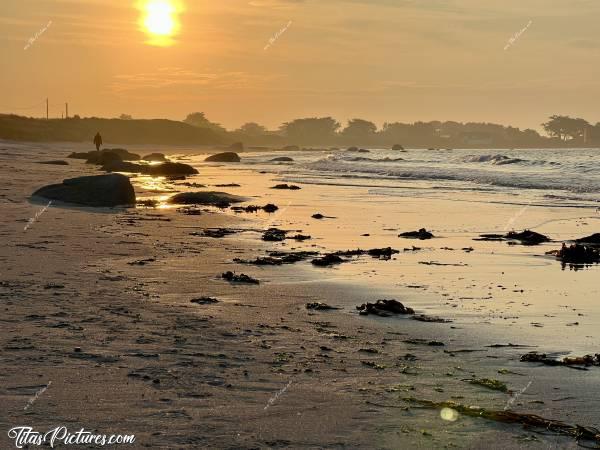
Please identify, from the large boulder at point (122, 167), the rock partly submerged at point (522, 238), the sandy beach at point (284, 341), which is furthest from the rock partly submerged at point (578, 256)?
the large boulder at point (122, 167)

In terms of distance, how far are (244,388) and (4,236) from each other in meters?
7.91

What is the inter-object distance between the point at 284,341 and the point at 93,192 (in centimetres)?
1287

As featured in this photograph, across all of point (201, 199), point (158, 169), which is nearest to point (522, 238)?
point (201, 199)

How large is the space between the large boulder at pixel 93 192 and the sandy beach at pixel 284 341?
4727mm

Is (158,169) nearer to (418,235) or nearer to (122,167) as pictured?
(122,167)

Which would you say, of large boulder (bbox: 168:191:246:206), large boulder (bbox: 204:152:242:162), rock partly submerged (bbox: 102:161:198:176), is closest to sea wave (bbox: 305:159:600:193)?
rock partly submerged (bbox: 102:161:198:176)

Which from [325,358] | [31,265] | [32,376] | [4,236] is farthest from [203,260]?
[32,376]

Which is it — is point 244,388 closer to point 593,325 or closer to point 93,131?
point 593,325

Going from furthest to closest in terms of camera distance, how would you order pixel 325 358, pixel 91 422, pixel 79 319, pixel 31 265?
pixel 31 265, pixel 79 319, pixel 325 358, pixel 91 422

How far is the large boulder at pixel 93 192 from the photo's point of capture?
59.2 feet

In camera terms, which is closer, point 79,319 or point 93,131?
point 79,319

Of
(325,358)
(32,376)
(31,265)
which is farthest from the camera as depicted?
(31,265)

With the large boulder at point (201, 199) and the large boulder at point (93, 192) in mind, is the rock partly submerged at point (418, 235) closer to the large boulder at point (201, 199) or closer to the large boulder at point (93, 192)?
the large boulder at point (201, 199)

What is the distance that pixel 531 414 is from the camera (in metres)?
4.67
